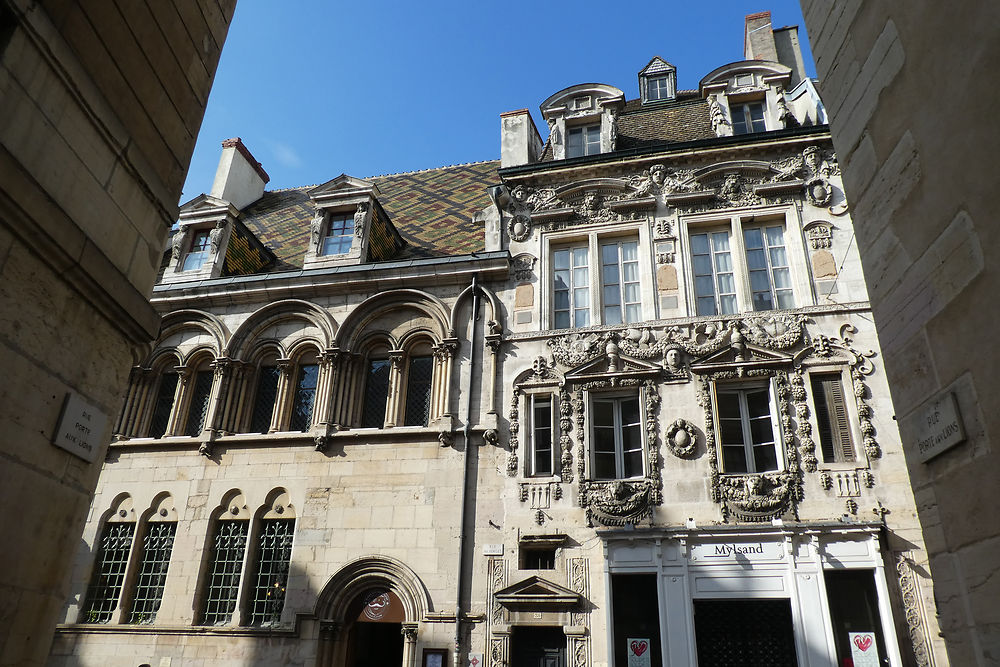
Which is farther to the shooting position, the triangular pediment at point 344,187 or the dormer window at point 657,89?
the dormer window at point 657,89

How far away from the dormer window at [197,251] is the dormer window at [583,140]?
8531 millimetres

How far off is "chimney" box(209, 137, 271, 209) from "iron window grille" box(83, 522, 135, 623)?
974 centimetres

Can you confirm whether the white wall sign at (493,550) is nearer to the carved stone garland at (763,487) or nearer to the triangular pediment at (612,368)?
the triangular pediment at (612,368)

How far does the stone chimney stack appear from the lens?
16.8 meters

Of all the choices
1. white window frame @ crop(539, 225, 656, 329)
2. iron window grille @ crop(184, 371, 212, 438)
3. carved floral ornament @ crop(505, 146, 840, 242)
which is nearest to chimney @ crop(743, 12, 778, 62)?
carved floral ornament @ crop(505, 146, 840, 242)

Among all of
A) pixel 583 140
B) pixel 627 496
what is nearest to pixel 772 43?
pixel 583 140

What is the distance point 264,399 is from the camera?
13.7m

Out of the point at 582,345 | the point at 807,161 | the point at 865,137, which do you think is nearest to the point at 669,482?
the point at 582,345

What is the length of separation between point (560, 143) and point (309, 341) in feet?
21.9

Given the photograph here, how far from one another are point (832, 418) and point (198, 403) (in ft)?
39.0

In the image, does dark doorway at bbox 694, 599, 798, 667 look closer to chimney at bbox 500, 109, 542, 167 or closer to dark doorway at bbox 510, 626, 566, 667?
dark doorway at bbox 510, 626, 566, 667

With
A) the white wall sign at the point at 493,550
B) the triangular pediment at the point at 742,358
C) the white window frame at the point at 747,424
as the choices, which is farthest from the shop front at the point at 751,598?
the triangular pediment at the point at 742,358

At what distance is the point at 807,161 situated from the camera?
12742mm

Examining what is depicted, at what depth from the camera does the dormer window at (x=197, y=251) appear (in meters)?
15.6
